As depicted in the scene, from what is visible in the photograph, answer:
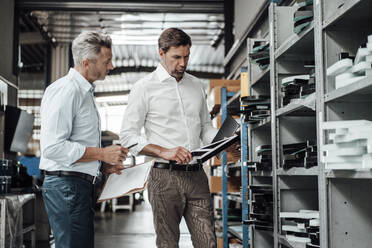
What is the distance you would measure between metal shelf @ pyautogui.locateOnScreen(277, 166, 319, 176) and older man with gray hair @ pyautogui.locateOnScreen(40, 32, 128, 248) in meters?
0.94

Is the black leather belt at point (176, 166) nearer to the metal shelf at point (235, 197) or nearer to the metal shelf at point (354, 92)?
the metal shelf at point (354, 92)

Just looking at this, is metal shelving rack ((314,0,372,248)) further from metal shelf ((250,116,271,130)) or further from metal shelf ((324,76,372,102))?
metal shelf ((250,116,271,130))

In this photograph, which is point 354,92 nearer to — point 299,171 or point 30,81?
point 299,171

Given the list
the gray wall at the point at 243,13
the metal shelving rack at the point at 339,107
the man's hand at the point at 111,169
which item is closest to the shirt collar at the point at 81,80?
the man's hand at the point at 111,169

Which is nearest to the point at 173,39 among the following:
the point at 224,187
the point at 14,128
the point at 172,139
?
the point at 172,139

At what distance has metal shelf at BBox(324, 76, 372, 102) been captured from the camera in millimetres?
1796

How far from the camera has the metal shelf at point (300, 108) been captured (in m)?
2.46

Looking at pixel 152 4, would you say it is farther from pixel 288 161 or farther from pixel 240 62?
pixel 288 161

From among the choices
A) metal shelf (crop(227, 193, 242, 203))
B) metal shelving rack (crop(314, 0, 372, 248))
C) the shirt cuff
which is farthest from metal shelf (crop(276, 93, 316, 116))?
metal shelf (crop(227, 193, 242, 203))

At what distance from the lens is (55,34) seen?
10.7 metres

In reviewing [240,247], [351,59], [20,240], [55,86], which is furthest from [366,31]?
[20,240]

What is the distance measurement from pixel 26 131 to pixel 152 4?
291 centimetres

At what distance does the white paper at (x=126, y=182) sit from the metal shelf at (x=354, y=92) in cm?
92

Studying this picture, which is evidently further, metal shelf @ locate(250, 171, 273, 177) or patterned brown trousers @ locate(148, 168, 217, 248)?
metal shelf @ locate(250, 171, 273, 177)
